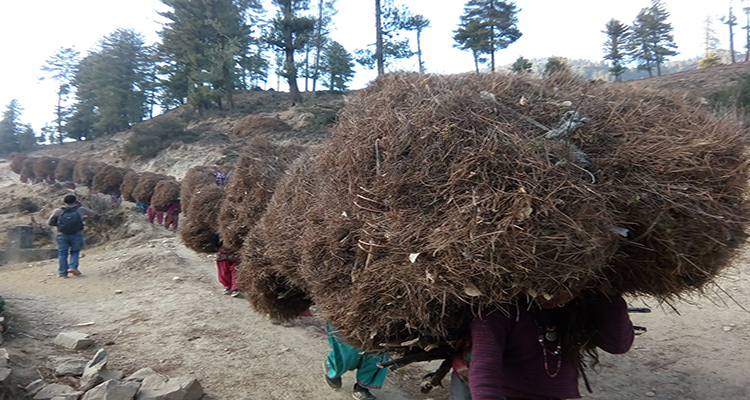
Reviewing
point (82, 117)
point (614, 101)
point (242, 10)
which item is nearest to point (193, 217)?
point (614, 101)

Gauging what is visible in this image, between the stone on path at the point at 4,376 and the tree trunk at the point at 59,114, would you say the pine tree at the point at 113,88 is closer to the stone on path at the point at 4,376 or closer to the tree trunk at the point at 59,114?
the tree trunk at the point at 59,114

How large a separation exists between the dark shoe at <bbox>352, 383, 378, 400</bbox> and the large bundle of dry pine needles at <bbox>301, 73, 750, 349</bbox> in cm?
180

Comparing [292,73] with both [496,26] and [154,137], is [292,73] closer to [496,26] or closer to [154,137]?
[154,137]

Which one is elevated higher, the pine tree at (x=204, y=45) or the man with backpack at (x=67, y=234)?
the pine tree at (x=204, y=45)

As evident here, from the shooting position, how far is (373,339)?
2420 mm

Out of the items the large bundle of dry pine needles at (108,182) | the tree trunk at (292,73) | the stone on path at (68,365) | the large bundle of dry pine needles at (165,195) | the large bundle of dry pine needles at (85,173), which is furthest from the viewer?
the tree trunk at (292,73)

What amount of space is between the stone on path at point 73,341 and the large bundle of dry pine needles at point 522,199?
398cm

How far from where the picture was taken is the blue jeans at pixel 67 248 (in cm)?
895

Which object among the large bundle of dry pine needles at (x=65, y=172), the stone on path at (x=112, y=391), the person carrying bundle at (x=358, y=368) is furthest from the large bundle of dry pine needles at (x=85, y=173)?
the person carrying bundle at (x=358, y=368)

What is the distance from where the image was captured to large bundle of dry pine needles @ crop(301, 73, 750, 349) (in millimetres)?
1757

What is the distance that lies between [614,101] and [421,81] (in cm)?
99

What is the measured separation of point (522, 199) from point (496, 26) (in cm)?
3173

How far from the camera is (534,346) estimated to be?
2385 millimetres

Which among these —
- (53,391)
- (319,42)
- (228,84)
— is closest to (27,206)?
(53,391)
